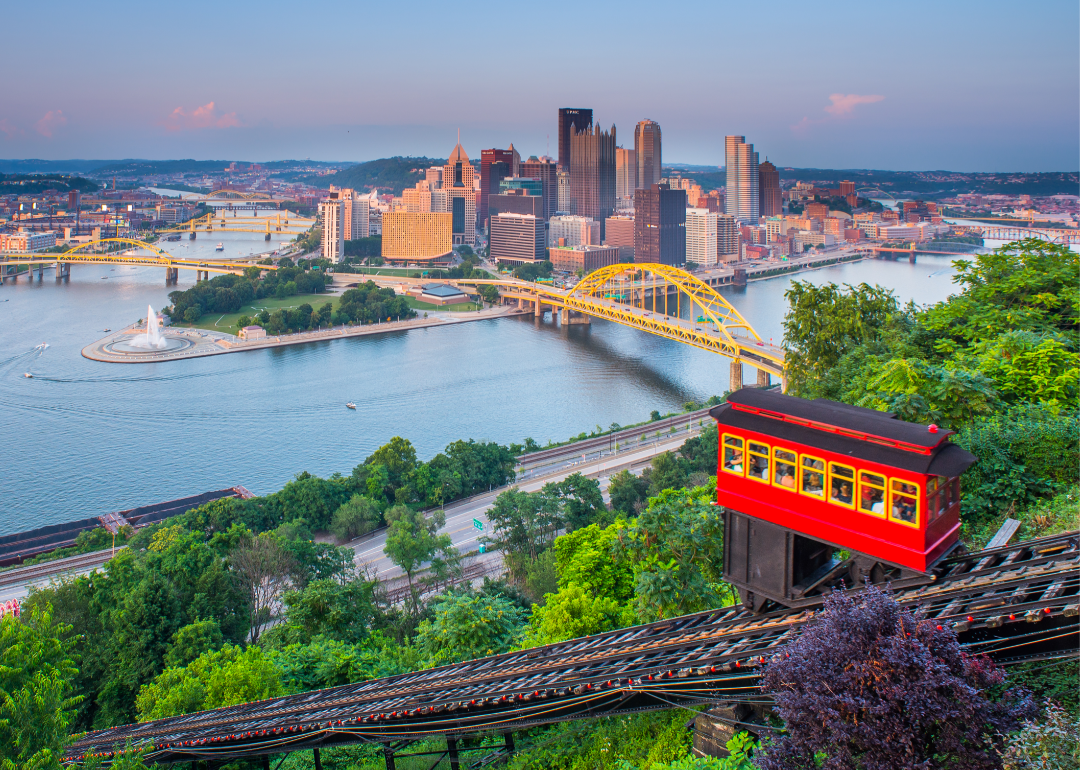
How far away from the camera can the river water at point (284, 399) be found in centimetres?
2122

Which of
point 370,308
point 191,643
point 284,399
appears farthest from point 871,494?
point 370,308

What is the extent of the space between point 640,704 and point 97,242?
68.0m

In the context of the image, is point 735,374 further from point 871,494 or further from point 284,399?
point 871,494

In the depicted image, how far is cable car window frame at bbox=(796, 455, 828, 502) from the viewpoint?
4.88m

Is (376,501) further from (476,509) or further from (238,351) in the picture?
(238,351)

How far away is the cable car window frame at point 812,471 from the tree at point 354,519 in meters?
13.3

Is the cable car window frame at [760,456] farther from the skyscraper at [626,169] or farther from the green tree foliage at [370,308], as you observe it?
the skyscraper at [626,169]

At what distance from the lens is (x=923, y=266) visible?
56094 millimetres

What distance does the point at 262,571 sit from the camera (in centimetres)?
1348

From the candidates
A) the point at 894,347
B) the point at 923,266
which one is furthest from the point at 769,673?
the point at 923,266

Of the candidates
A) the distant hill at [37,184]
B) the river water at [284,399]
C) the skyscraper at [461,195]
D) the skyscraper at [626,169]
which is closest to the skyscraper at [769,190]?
the skyscraper at [626,169]

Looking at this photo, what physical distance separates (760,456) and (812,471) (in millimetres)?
370

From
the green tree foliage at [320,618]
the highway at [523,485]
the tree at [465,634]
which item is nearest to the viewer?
the tree at [465,634]

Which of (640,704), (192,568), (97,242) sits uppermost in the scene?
(97,242)
